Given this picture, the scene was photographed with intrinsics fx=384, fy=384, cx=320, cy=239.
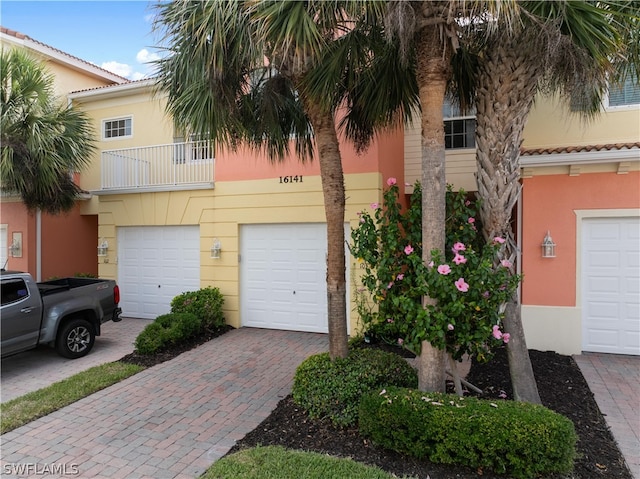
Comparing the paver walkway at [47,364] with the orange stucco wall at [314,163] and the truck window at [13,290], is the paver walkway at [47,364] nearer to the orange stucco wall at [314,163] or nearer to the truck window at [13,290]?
the truck window at [13,290]

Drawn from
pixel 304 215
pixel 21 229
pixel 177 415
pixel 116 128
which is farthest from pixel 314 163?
pixel 21 229

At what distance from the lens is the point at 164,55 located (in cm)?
584

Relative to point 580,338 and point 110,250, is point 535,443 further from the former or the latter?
point 110,250

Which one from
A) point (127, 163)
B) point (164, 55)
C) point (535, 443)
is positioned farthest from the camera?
point (127, 163)

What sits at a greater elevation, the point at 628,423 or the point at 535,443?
the point at 535,443

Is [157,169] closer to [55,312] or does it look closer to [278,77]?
[55,312]

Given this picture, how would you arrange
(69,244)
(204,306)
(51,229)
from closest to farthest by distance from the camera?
1. (204,306)
2. (51,229)
3. (69,244)

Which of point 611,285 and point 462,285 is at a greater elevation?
point 462,285

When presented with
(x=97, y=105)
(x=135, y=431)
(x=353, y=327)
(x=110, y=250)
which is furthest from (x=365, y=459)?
(x=97, y=105)

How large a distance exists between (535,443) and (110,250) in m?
11.4

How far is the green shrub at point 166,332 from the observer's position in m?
7.59

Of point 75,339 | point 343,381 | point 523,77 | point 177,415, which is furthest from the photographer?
point 75,339

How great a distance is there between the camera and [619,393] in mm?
5828

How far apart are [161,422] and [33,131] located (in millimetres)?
7361
